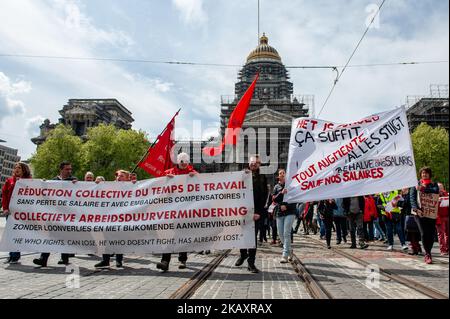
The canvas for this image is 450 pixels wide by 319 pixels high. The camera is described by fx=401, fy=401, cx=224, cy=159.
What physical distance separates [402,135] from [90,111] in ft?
283

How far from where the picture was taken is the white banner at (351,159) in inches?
269

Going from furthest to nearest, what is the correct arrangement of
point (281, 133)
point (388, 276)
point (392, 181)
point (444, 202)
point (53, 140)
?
point (281, 133)
point (53, 140)
point (444, 202)
point (392, 181)
point (388, 276)

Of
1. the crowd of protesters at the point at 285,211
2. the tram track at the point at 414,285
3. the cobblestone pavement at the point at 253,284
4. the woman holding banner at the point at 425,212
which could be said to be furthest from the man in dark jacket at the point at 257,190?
the woman holding banner at the point at 425,212

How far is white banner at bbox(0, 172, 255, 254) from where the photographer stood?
6.82m

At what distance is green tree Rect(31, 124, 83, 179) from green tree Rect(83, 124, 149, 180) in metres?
1.38

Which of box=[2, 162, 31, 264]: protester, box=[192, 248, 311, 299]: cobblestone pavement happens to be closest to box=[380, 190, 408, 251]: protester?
box=[192, 248, 311, 299]: cobblestone pavement

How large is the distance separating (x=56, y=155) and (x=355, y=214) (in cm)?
4930

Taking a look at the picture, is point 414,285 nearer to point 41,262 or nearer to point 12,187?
point 41,262

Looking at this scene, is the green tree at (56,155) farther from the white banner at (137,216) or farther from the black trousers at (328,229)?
the white banner at (137,216)

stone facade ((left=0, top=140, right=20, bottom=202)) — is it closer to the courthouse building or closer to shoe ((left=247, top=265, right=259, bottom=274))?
the courthouse building

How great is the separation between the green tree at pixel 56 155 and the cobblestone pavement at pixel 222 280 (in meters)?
47.2

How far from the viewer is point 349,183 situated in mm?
6922
